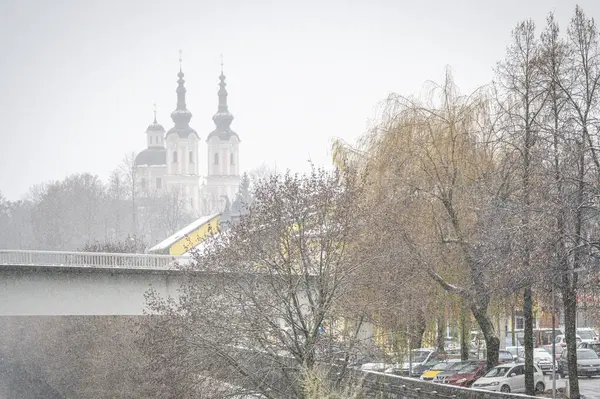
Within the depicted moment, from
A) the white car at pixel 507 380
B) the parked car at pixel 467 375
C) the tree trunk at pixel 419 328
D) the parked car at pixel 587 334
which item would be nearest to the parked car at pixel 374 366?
the tree trunk at pixel 419 328

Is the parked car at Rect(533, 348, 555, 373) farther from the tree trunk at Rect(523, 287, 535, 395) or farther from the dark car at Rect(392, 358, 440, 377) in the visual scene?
the tree trunk at Rect(523, 287, 535, 395)

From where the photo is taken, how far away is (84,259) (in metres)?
53.8

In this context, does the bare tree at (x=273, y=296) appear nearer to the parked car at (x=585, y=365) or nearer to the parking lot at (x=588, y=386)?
the parking lot at (x=588, y=386)

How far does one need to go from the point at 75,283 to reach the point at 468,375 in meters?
17.8

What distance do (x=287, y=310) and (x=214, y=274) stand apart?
331 cm

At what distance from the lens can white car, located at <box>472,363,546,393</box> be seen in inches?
1626

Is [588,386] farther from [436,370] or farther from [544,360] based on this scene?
[544,360]

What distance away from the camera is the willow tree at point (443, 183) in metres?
40.8

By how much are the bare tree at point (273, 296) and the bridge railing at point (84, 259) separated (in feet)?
43.6

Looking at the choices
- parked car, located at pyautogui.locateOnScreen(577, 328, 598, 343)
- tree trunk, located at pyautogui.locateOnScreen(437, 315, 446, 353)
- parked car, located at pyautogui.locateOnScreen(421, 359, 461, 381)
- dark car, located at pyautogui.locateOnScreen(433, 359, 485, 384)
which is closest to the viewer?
dark car, located at pyautogui.locateOnScreen(433, 359, 485, 384)

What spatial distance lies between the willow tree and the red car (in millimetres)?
1013

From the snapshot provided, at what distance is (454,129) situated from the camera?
A: 146 feet

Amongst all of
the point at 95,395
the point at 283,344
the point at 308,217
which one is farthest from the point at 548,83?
the point at 95,395

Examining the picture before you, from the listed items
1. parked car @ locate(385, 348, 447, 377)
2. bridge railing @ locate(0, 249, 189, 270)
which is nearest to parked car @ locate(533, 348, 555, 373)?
parked car @ locate(385, 348, 447, 377)
